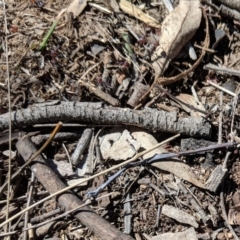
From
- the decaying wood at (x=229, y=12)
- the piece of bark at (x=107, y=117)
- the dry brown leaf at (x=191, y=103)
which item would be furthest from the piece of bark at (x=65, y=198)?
the decaying wood at (x=229, y=12)

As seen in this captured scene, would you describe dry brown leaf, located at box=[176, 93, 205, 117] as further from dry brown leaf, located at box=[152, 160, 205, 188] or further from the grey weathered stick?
the grey weathered stick

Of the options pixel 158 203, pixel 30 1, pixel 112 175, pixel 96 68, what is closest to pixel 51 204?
pixel 112 175

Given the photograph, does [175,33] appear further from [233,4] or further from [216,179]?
[216,179]

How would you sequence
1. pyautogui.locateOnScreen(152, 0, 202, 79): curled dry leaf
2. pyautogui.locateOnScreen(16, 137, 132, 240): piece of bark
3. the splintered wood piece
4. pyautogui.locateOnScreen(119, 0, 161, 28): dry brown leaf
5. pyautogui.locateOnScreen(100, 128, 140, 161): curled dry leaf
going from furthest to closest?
pyautogui.locateOnScreen(119, 0, 161, 28): dry brown leaf < pyautogui.locateOnScreen(152, 0, 202, 79): curled dry leaf < pyautogui.locateOnScreen(100, 128, 140, 161): curled dry leaf < the splintered wood piece < pyautogui.locateOnScreen(16, 137, 132, 240): piece of bark

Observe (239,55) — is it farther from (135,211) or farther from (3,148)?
(3,148)

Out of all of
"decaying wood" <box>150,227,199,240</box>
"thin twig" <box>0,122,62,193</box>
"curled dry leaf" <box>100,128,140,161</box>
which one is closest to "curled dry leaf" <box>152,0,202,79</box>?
"curled dry leaf" <box>100,128,140,161</box>

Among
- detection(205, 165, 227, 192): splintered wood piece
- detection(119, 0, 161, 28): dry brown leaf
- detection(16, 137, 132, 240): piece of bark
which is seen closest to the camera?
detection(16, 137, 132, 240): piece of bark

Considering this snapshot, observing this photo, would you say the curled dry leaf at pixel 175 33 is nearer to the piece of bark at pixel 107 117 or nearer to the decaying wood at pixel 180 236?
the piece of bark at pixel 107 117
